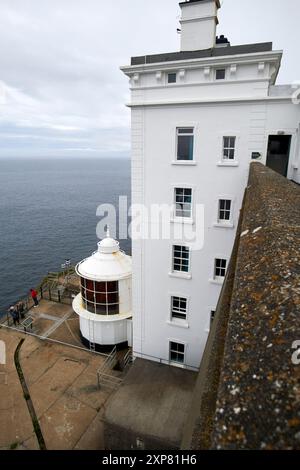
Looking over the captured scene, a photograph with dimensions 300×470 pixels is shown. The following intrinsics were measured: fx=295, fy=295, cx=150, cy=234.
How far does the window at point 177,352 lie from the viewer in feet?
65.4

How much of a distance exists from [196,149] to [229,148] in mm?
1753

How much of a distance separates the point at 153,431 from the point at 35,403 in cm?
810

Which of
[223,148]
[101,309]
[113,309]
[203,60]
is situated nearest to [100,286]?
[101,309]

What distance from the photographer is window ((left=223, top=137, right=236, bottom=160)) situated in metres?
15.7

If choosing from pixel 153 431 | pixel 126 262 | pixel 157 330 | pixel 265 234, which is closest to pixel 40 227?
pixel 126 262

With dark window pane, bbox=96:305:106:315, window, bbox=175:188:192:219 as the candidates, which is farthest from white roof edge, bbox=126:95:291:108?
dark window pane, bbox=96:305:106:315

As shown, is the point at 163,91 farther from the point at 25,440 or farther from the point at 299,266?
the point at 25,440

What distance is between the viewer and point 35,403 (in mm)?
17344

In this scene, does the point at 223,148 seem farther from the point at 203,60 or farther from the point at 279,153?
the point at 203,60

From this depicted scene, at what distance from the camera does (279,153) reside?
16734 millimetres

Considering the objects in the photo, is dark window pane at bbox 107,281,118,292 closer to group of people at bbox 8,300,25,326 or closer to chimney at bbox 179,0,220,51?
group of people at bbox 8,300,25,326

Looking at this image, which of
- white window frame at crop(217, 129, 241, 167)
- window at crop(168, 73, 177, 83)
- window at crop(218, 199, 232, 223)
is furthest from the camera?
window at crop(218, 199, 232, 223)

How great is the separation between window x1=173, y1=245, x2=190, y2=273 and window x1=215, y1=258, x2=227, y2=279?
1740 mm

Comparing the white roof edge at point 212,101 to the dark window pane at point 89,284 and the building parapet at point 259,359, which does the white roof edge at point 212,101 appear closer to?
the building parapet at point 259,359
